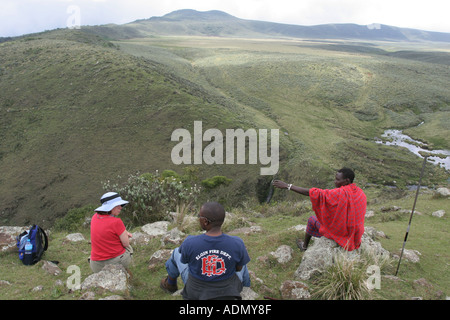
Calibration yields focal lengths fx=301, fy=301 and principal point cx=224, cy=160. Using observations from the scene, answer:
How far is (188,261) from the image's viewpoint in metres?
3.63

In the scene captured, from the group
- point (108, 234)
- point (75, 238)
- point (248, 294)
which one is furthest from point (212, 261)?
point (75, 238)

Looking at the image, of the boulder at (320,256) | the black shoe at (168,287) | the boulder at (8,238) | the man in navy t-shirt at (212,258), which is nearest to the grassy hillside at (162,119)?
the boulder at (8,238)

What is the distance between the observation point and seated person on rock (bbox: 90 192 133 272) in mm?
4688

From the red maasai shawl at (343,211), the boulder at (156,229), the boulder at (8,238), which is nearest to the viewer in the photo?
the red maasai shawl at (343,211)

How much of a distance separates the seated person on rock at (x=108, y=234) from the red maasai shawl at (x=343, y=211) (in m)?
3.08

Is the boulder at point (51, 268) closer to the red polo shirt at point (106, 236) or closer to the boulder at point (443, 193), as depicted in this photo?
the red polo shirt at point (106, 236)

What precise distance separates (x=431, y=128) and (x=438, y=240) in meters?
31.7

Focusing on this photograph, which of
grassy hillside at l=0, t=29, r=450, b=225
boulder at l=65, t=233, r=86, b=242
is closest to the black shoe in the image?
boulder at l=65, t=233, r=86, b=242

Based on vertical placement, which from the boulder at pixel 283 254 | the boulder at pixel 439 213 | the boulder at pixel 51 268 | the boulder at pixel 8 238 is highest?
the boulder at pixel 283 254

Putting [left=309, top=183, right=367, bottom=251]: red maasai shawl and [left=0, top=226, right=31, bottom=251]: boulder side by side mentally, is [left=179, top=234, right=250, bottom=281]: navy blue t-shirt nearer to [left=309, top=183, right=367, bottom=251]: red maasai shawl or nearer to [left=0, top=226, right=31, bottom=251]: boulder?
[left=309, top=183, right=367, bottom=251]: red maasai shawl

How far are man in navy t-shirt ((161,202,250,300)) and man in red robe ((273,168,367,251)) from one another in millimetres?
1666

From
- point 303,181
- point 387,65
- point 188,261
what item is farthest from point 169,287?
point 387,65

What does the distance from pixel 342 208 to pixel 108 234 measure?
372cm

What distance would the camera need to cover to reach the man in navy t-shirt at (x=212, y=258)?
3.51 m
